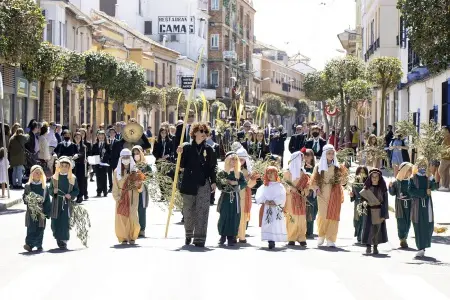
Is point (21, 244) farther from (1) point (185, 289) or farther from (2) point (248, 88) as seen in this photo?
(2) point (248, 88)

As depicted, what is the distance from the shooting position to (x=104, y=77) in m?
53.8

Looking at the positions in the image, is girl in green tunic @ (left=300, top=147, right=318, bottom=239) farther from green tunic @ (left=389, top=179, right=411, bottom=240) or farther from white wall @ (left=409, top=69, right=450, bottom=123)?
white wall @ (left=409, top=69, right=450, bottom=123)

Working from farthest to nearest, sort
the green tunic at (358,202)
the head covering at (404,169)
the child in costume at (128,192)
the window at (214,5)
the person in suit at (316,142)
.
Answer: the window at (214,5), the person in suit at (316,142), the green tunic at (358,202), the child in costume at (128,192), the head covering at (404,169)

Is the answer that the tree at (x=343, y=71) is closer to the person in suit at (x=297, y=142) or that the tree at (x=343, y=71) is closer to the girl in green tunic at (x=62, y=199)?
the person in suit at (x=297, y=142)

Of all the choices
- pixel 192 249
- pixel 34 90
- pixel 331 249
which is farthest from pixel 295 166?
pixel 34 90

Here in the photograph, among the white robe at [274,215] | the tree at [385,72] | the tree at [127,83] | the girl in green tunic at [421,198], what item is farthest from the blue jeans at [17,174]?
the tree at [127,83]

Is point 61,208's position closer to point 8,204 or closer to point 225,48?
point 8,204

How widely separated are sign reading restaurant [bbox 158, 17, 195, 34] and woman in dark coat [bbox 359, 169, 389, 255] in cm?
8575

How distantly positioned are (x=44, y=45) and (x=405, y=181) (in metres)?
26.1

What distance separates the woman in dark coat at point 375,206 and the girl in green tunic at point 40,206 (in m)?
4.72

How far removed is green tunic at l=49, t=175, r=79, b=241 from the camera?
52.9 ft

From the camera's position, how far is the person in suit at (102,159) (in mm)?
28298

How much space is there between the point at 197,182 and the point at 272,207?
125 centimetres

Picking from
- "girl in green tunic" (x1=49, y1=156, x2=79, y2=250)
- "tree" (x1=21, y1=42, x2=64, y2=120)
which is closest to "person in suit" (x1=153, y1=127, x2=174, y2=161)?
"girl in green tunic" (x1=49, y1=156, x2=79, y2=250)
